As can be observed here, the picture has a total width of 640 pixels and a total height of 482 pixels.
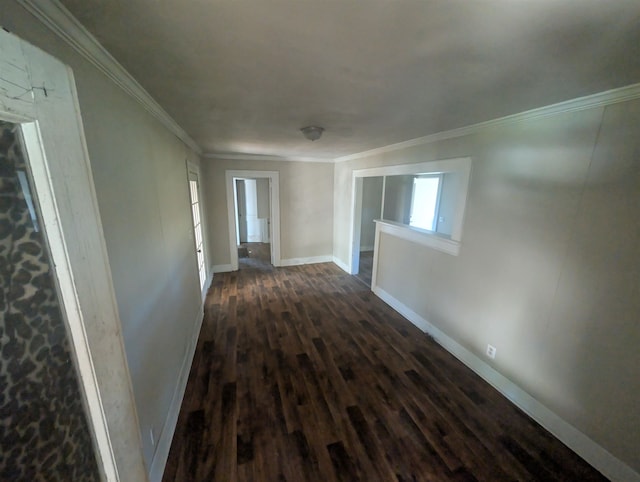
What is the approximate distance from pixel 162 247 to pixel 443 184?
4856mm

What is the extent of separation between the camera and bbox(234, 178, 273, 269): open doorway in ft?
22.8

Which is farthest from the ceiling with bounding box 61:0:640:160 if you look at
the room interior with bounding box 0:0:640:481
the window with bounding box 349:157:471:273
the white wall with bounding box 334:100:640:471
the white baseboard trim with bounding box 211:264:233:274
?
the white baseboard trim with bounding box 211:264:233:274

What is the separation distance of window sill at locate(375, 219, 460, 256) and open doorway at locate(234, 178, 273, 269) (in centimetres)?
373

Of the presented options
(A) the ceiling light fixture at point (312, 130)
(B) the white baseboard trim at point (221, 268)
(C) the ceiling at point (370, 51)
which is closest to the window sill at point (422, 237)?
(C) the ceiling at point (370, 51)

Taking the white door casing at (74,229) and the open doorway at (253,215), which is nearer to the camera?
the white door casing at (74,229)

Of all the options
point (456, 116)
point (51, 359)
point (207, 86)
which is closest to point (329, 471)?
point (51, 359)

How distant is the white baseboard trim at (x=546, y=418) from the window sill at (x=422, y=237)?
978mm

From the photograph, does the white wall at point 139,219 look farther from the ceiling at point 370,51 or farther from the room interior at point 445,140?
the ceiling at point 370,51

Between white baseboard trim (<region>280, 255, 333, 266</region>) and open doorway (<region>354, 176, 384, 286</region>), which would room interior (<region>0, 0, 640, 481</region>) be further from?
open doorway (<region>354, 176, 384, 286</region>)

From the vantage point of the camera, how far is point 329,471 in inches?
60.7

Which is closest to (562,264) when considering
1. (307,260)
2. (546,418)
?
(546,418)

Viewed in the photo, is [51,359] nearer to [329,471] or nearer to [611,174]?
[329,471]

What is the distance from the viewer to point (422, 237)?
3010 mm

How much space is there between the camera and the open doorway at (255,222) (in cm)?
496
